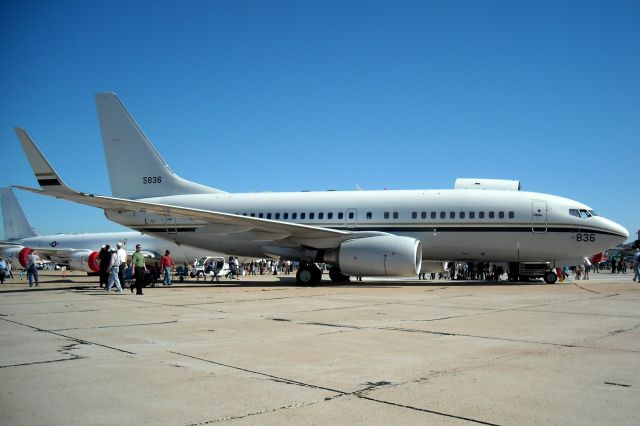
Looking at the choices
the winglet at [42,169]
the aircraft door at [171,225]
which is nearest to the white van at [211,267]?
the aircraft door at [171,225]

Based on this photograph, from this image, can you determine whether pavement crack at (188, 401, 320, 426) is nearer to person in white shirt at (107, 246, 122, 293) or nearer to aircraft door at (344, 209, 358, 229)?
person in white shirt at (107, 246, 122, 293)

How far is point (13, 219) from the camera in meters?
43.4

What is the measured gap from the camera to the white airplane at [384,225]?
1830 cm

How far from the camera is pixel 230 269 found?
33406mm

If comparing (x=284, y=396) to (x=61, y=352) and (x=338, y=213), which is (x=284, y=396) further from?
(x=338, y=213)

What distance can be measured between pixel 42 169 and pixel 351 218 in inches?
426

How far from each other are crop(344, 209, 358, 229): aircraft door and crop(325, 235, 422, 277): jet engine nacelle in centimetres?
135

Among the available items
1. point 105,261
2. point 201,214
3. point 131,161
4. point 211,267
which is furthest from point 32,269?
point 211,267

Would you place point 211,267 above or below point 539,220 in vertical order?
below

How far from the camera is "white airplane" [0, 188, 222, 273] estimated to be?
1332 inches

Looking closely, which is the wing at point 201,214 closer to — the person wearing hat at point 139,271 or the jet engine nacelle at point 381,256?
the jet engine nacelle at point 381,256

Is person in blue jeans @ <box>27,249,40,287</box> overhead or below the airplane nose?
below

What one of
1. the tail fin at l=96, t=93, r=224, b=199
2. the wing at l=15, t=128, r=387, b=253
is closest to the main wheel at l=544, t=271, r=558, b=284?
the wing at l=15, t=128, r=387, b=253

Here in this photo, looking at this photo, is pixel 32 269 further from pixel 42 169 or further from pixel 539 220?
pixel 539 220
